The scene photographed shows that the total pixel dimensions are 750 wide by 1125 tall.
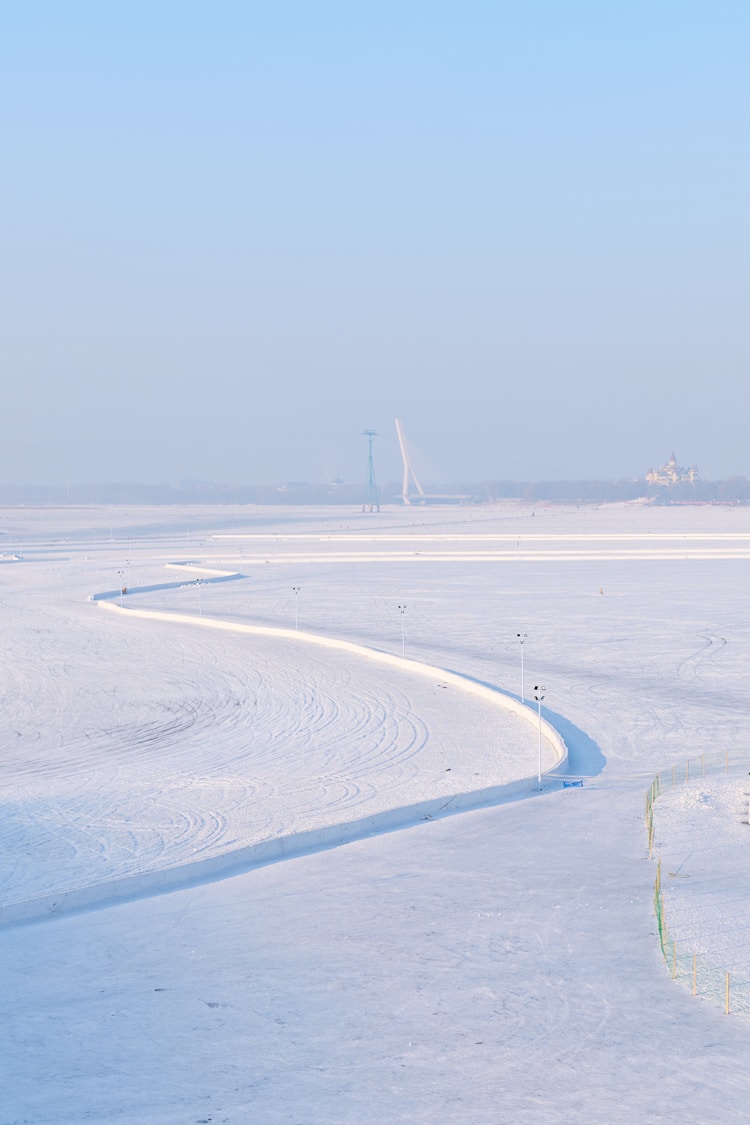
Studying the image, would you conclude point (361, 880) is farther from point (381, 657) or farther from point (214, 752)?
point (381, 657)

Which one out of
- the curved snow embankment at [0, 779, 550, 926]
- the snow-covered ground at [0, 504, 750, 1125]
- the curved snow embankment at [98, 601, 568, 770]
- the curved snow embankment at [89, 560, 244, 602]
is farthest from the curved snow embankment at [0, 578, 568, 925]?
the curved snow embankment at [89, 560, 244, 602]

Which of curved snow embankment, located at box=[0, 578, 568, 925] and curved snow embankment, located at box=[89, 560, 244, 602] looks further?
curved snow embankment, located at box=[89, 560, 244, 602]

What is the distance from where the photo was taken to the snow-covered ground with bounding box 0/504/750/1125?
632 centimetres

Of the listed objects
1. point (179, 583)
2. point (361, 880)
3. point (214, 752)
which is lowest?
point (361, 880)

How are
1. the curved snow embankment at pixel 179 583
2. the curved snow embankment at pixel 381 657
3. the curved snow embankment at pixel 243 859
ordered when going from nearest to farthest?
the curved snow embankment at pixel 243 859 → the curved snow embankment at pixel 381 657 → the curved snow embankment at pixel 179 583

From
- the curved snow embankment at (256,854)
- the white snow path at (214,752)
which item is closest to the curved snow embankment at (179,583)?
the white snow path at (214,752)

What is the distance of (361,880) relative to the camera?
31.3 feet

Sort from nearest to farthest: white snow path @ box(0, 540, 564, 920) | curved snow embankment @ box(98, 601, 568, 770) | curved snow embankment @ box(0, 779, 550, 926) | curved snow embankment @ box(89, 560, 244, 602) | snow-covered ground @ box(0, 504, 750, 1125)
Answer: snow-covered ground @ box(0, 504, 750, 1125) < curved snow embankment @ box(0, 779, 550, 926) < white snow path @ box(0, 540, 564, 920) < curved snow embankment @ box(98, 601, 568, 770) < curved snow embankment @ box(89, 560, 244, 602)

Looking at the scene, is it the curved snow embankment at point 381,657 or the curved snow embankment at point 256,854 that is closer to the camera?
the curved snow embankment at point 256,854

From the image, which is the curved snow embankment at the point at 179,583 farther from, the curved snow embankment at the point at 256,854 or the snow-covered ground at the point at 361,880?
the curved snow embankment at the point at 256,854

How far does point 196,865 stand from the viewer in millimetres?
9703

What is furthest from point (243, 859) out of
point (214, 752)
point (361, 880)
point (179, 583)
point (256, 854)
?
point (179, 583)

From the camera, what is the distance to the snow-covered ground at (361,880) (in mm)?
6320

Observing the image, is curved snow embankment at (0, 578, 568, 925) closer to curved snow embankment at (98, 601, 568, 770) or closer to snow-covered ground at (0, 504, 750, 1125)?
snow-covered ground at (0, 504, 750, 1125)
